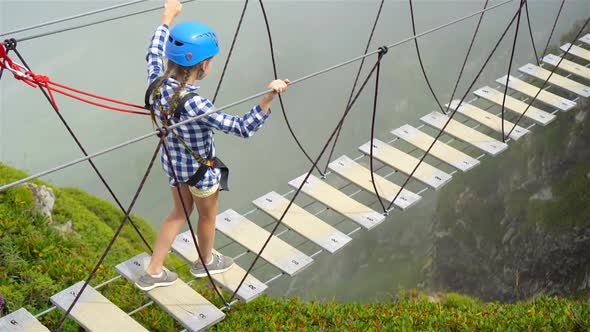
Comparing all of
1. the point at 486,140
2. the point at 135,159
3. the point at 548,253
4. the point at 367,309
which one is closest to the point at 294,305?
the point at 367,309

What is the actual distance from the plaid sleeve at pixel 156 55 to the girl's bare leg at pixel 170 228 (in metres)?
0.56

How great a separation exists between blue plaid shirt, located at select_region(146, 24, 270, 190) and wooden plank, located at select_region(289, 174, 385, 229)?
1093 mm

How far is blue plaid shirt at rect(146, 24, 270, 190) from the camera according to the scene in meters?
3.09

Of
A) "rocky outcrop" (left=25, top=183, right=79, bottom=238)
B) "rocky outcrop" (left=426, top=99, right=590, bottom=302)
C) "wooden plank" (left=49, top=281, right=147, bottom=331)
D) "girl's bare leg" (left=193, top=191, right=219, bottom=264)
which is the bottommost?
"rocky outcrop" (left=426, top=99, right=590, bottom=302)

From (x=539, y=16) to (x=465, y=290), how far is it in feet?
38.7

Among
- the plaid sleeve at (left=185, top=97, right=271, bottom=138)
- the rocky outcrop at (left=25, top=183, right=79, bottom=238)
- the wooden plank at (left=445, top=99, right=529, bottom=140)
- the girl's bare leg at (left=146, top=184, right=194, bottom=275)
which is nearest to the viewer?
the plaid sleeve at (left=185, top=97, right=271, bottom=138)

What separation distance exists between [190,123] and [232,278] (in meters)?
0.97

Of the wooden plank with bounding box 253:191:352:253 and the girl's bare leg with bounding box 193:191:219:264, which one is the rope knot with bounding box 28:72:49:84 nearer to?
the girl's bare leg with bounding box 193:191:219:264

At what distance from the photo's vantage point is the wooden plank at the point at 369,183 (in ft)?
14.5

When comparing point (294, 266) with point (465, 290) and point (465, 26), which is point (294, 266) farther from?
point (465, 26)

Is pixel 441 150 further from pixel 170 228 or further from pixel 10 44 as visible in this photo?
pixel 10 44

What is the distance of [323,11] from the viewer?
29.3 m

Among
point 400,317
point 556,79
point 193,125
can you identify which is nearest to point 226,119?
point 193,125

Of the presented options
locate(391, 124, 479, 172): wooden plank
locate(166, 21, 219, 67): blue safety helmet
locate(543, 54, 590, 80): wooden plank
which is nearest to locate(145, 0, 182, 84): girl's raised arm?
locate(166, 21, 219, 67): blue safety helmet
